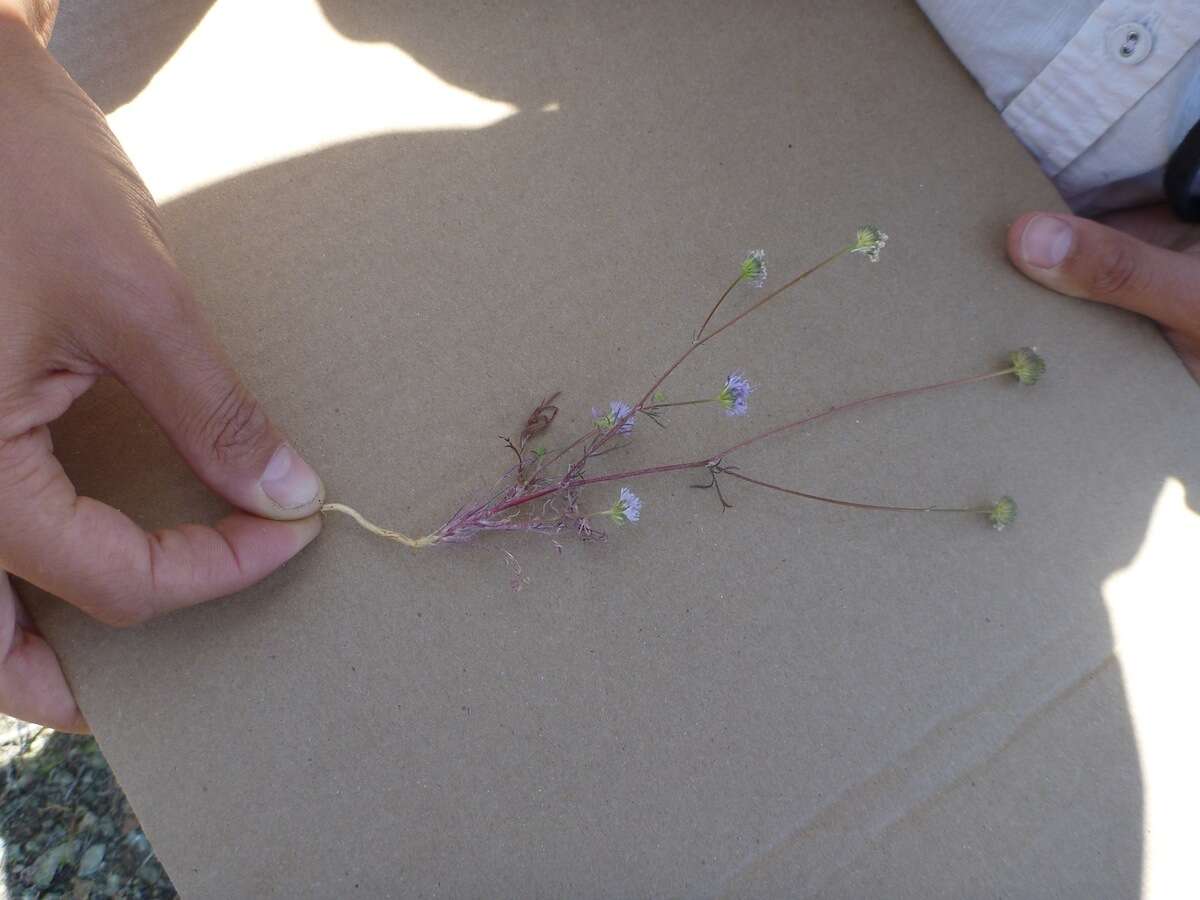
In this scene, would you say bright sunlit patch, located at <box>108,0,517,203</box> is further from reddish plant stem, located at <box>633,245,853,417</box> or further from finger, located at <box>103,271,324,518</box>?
reddish plant stem, located at <box>633,245,853,417</box>

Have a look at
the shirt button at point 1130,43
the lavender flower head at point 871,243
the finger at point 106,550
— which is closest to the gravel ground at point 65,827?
the finger at point 106,550

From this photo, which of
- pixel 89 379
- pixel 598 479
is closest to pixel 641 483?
pixel 598 479

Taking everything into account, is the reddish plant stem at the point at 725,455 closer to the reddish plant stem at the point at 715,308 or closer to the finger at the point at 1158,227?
the reddish plant stem at the point at 715,308

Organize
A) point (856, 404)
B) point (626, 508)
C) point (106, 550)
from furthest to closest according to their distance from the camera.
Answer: point (856, 404) < point (626, 508) < point (106, 550)

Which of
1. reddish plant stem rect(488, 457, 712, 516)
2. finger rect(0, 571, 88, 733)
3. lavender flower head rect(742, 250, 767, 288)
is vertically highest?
lavender flower head rect(742, 250, 767, 288)

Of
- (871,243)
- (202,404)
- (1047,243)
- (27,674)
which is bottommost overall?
(27,674)

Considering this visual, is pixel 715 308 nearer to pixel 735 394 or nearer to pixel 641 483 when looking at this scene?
pixel 735 394

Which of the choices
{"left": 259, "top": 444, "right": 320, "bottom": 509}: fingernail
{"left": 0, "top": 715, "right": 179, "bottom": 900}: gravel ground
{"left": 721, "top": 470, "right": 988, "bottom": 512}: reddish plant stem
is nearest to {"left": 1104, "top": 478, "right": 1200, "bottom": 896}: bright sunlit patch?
{"left": 721, "top": 470, "right": 988, "bottom": 512}: reddish plant stem
